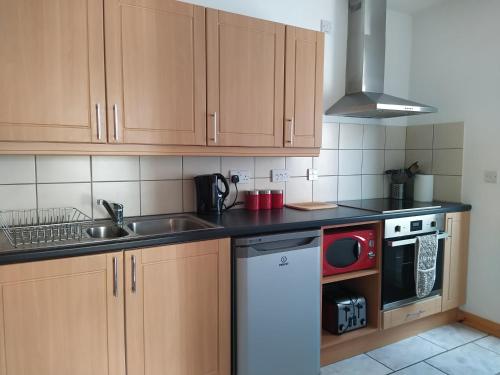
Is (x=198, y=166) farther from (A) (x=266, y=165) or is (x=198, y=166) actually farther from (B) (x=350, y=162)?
(B) (x=350, y=162)

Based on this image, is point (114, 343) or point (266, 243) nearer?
point (114, 343)

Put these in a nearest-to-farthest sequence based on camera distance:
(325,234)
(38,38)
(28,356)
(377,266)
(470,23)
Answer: (28,356), (38,38), (325,234), (377,266), (470,23)

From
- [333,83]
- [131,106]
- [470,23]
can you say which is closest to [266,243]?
[131,106]

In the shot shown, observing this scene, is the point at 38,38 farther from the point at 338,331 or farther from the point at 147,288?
the point at 338,331

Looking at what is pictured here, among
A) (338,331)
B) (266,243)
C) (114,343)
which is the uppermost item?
(266,243)

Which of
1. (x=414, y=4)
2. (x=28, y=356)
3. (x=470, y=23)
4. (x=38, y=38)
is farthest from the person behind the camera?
(x=414, y=4)

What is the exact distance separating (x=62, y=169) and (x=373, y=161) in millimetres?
2277

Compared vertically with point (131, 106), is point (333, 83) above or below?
above

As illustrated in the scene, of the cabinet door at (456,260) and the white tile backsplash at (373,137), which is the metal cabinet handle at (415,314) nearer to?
the cabinet door at (456,260)

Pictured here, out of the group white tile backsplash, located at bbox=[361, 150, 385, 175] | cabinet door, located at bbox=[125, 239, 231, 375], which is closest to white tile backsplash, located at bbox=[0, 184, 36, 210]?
cabinet door, located at bbox=[125, 239, 231, 375]

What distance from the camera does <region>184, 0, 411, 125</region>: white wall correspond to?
236 cm

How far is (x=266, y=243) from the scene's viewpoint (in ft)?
5.88

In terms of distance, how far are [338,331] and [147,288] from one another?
4.11 feet

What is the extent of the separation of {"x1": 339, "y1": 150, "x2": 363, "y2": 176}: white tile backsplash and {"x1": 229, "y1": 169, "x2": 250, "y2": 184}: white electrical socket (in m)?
0.83
